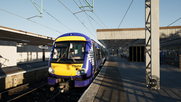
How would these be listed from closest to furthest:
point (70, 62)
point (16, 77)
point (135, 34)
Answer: point (70, 62)
point (16, 77)
point (135, 34)

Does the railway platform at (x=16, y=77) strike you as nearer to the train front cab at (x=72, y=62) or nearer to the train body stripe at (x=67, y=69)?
the train front cab at (x=72, y=62)

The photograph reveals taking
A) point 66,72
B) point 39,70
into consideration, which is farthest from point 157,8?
point 39,70

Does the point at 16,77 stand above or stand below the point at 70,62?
below

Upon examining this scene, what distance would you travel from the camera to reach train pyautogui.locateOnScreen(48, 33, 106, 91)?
16.0 ft

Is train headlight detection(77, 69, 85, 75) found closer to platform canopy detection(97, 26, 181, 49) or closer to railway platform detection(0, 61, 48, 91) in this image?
railway platform detection(0, 61, 48, 91)

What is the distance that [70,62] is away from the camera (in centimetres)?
499

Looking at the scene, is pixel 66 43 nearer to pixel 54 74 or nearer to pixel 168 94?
pixel 54 74

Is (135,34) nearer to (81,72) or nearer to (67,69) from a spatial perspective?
(81,72)

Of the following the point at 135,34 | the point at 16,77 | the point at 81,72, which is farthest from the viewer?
the point at 135,34

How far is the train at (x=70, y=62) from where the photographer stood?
4.88m

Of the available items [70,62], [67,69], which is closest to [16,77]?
[67,69]

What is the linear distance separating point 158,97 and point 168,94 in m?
0.73

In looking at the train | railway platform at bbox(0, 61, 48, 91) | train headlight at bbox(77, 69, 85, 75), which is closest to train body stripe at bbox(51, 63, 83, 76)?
the train

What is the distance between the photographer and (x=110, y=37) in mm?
15391
